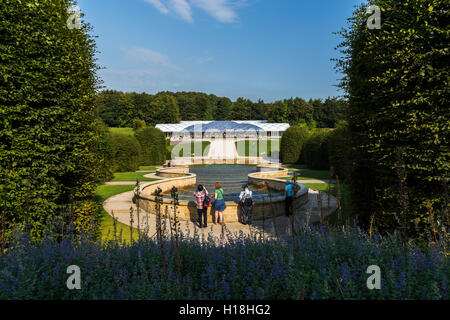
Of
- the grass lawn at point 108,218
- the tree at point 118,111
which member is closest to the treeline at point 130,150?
the grass lawn at point 108,218

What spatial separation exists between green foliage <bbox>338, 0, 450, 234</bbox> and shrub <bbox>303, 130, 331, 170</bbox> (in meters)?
20.6

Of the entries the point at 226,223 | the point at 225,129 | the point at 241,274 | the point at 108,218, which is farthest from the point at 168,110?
the point at 241,274

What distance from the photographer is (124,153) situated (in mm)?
26016

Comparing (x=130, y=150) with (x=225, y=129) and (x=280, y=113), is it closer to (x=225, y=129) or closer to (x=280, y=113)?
(x=225, y=129)

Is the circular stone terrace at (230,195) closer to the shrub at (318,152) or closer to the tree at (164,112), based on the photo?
the shrub at (318,152)

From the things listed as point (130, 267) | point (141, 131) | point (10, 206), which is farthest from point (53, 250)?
point (141, 131)

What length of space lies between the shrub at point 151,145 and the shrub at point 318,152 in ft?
57.1

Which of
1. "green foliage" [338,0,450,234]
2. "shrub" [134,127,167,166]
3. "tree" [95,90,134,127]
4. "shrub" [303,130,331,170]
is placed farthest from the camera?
"tree" [95,90,134,127]

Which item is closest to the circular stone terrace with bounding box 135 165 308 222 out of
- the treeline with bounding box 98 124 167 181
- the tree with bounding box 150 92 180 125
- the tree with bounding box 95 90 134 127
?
the treeline with bounding box 98 124 167 181

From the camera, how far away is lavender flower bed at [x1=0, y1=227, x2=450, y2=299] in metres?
2.66

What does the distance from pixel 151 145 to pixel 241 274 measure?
3016 cm

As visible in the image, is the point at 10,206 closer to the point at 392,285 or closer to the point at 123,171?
the point at 392,285

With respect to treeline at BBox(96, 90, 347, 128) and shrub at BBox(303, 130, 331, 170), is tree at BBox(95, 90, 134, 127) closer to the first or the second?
treeline at BBox(96, 90, 347, 128)

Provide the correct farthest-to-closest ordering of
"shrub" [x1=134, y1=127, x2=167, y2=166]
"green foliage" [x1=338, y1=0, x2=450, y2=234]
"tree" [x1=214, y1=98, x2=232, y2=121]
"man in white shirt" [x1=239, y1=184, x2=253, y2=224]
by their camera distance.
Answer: "tree" [x1=214, y1=98, x2=232, y2=121], "shrub" [x1=134, y1=127, x2=167, y2=166], "man in white shirt" [x1=239, y1=184, x2=253, y2=224], "green foliage" [x1=338, y1=0, x2=450, y2=234]
